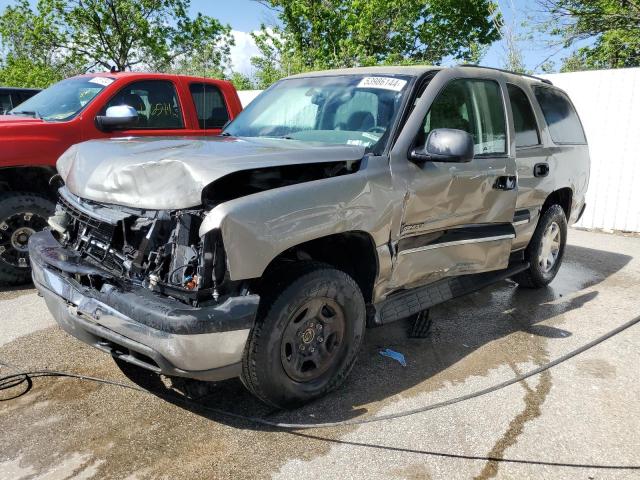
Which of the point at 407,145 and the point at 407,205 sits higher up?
the point at 407,145

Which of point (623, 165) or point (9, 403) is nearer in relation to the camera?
point (9, 403)

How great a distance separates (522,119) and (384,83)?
5.09ft

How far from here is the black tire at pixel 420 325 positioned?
4.09m

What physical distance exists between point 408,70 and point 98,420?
2.92 metres

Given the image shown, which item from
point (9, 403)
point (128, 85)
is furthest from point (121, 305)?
point (128, 85)

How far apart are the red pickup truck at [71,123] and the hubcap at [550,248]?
12.9ft

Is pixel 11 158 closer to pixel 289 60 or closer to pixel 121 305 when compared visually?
pixel 121 305

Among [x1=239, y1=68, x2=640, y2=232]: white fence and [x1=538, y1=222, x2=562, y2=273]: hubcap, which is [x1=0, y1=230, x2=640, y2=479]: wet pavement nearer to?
[x1=538, y1=222, x2=562, y2=273]: hubcap

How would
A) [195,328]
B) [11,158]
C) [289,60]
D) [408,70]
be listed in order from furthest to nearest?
1. [289,60]
2. [11,158]
3. [408,70]
4. [195,328]

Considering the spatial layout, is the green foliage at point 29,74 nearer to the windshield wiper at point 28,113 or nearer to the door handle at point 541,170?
the windshield wiper at point 28,113

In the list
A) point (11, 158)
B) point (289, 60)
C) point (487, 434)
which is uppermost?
point (289, 60)

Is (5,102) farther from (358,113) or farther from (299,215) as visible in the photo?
(299,215)

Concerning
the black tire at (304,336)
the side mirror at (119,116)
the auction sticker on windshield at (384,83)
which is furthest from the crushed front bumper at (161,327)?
the side mirror at (119,116)

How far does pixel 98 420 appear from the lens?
282 centimetres
